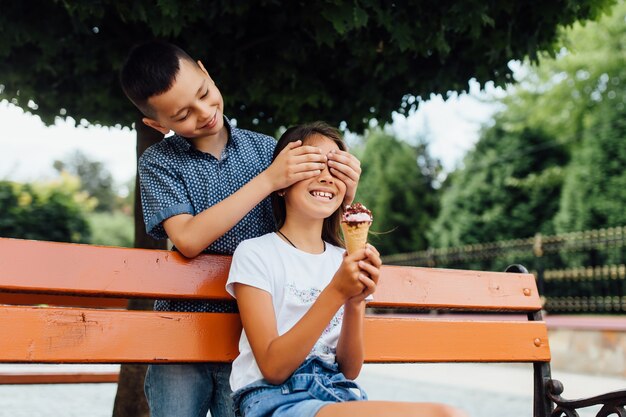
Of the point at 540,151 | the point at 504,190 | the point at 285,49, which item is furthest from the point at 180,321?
the point at 540,151

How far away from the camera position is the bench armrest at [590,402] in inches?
85.0

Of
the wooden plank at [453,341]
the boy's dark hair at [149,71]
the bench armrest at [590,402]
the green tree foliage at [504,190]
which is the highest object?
the green tree foliage at [504,190]

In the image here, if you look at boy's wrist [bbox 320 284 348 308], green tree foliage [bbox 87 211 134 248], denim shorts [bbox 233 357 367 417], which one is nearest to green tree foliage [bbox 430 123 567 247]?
denim shorts [bbox 233 357 367 417]

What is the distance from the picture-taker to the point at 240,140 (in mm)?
2404

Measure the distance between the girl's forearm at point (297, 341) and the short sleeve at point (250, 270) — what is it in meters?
0.18

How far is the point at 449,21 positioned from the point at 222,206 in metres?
1.75

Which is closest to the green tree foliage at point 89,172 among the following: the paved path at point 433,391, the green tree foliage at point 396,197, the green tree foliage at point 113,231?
the green tree foliage at point 113,231

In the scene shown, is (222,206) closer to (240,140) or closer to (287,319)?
(287,319)

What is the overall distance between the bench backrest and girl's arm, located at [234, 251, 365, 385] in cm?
24

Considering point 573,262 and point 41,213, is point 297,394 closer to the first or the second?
point 573,262

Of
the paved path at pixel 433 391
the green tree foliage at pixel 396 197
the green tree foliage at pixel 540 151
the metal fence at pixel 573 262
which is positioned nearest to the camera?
the paved path at pixel 433 391

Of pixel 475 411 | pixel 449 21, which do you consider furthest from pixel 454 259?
pixel 449 21

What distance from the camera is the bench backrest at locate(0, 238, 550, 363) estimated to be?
1.85m

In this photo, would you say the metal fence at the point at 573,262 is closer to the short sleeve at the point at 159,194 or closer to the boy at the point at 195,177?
the boy at the point at 195,177
